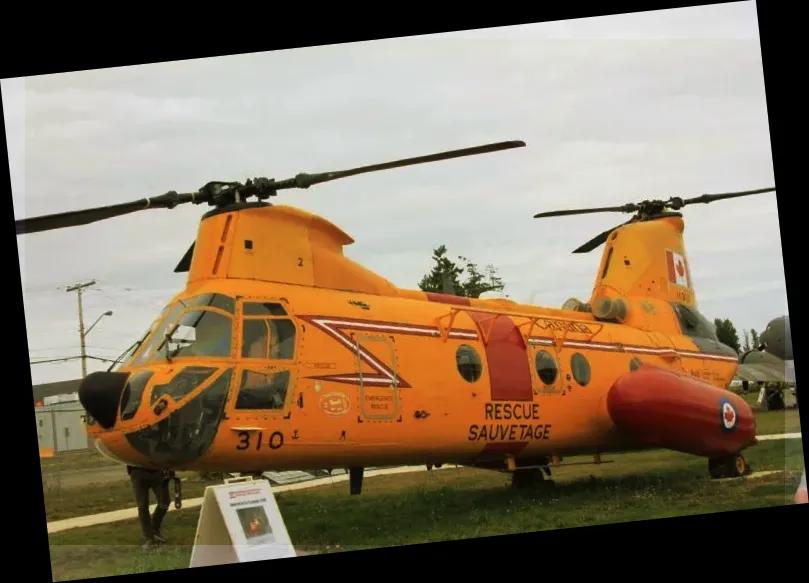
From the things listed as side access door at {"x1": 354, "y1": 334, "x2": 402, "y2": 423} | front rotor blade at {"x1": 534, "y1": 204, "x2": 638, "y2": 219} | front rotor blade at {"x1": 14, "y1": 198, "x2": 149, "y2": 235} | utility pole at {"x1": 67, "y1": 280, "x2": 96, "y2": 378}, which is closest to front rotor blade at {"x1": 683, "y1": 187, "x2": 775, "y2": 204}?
front rotor blade at {"x1": 534, "y1": 204, "x2": 638, "y2": 219}

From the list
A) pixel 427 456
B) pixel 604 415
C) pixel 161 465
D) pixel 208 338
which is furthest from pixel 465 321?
pixel 161 465

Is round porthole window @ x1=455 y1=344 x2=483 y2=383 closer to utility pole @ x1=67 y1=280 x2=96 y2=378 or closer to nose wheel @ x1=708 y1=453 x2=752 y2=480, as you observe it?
utility pole @ x1=67 y1=280 x2=96 y2=378

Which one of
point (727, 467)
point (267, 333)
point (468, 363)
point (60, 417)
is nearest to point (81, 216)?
point (267, 333)

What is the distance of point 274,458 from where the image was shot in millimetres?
8414

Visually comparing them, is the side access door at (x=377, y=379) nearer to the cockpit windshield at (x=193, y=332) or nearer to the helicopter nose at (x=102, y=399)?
the cockpit windshield at (x=193, y=332)

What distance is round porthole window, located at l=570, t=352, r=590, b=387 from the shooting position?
1132cm

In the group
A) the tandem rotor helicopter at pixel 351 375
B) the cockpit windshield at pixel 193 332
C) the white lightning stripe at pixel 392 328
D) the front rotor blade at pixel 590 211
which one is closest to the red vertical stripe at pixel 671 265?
the front rotor blade at pixel 590 211

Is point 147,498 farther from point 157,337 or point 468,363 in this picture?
point 468,363

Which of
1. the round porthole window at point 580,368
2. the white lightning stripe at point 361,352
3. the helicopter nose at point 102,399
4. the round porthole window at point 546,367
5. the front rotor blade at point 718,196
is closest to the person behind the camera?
the helicopter nose at point 102,399

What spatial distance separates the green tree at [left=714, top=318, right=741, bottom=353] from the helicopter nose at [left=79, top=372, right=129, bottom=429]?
32.5ft

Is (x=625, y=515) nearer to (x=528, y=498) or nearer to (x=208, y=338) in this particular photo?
(x=528, y=498)

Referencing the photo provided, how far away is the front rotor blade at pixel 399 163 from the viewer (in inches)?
332

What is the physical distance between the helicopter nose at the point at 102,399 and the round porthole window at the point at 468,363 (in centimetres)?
391

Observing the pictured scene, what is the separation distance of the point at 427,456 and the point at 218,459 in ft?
8.57
